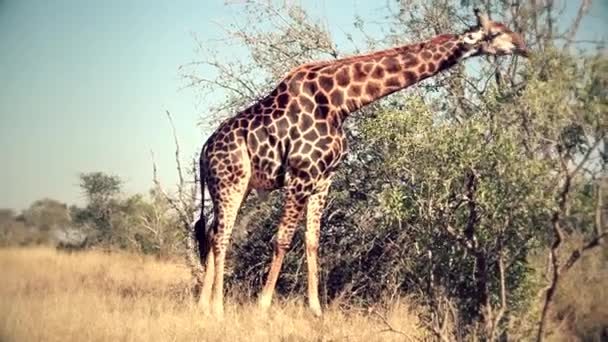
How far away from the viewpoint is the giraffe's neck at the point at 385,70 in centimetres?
755

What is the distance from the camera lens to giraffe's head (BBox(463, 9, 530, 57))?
22.3 ft

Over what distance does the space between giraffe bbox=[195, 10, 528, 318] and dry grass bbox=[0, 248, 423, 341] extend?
1.55ft

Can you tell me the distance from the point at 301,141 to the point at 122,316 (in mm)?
2479

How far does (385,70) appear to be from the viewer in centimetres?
769

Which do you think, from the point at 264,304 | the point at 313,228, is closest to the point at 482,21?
the point at 313,228

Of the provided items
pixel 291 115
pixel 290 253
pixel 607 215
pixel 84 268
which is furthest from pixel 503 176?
pixel 84 268

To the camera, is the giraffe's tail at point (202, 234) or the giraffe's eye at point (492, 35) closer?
the giraffe's eye at point (492, 35)

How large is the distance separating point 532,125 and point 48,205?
3805mm

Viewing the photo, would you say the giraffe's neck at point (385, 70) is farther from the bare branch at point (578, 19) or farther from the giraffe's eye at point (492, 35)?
the bare branch at point (578, 19)

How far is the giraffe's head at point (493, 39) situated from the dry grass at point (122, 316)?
8.77ft

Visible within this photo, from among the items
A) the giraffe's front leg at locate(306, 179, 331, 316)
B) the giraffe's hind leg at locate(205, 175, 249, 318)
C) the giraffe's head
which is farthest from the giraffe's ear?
the giraffe's hind leg at locate(205, 175, 249, 318)

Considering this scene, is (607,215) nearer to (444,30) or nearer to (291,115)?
(291,115)

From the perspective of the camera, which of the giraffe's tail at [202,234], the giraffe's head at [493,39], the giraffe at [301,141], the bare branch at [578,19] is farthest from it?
the giraffe's tail at [202,234]

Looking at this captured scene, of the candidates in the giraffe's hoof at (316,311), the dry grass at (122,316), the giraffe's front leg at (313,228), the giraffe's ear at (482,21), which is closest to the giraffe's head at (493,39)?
the giraffe's ear at (482,21)
